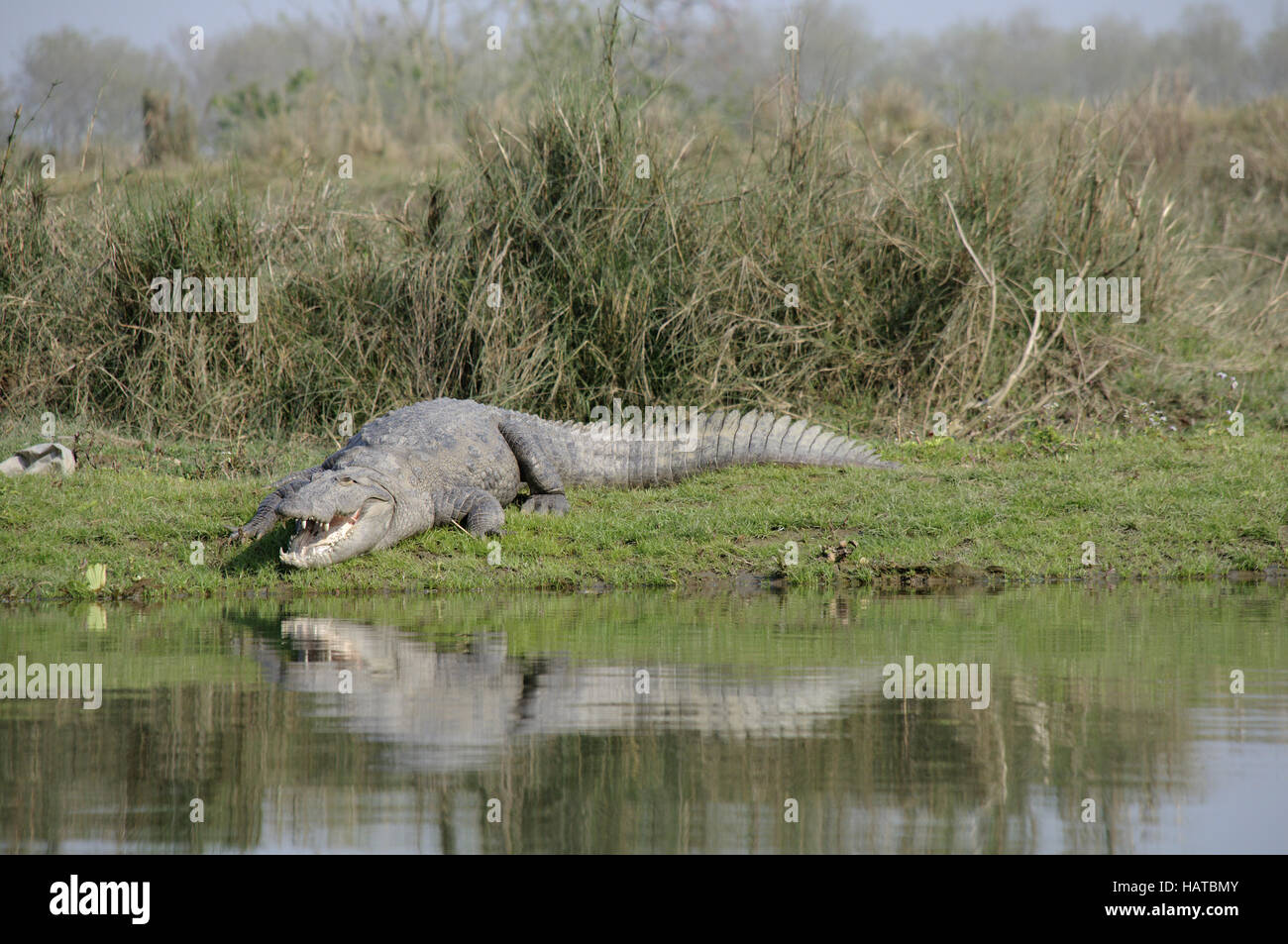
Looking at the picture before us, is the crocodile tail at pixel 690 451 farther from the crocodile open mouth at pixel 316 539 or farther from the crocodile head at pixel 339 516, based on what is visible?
the crocodile open mouth at pixel 316 539

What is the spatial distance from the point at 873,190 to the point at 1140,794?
9212 millimetres

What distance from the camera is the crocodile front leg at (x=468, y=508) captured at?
9.04 meters

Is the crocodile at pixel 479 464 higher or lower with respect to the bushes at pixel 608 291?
lower

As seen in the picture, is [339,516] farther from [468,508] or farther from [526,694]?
[526,694]

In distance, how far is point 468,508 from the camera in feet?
30.1

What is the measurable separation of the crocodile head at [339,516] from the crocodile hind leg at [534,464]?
1.26 meters

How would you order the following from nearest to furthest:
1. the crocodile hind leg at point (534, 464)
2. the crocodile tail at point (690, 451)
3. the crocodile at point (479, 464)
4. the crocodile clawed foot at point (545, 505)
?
the crocodile at point (479, 464) < the crocodile clawed foot at point (545, 505) < the crocodile hind leg at point (534, 464) < the crocodile tail at point (690, 451)

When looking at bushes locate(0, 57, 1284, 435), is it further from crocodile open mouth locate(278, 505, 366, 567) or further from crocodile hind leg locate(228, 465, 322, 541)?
crocodile open mouth locate(278, 505, 366, 567)

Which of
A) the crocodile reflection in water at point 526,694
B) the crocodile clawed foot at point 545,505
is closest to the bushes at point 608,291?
the crocodile clawed foot at point 545,505

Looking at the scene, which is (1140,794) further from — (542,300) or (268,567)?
(542,300)

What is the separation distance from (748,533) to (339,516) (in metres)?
2.47

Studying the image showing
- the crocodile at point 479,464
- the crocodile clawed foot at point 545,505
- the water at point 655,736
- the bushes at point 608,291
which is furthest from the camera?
Result: the bushes at point 608,291
